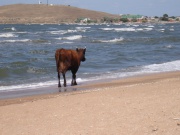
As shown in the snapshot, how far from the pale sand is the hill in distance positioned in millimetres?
147994

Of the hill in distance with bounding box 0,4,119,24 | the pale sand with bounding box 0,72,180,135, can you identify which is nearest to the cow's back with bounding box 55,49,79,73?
the pale sand with bounding box 0,72,180,135

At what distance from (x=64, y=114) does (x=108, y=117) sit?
0.89 meters

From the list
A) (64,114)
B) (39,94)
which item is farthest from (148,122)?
(39,94)

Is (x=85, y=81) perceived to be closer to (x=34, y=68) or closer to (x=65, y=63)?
(x=65, y=63)

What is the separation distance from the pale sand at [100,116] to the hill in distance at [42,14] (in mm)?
147994

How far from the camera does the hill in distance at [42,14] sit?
162 m

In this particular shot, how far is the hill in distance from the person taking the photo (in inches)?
6358

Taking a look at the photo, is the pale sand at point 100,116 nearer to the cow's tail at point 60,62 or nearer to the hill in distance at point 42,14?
the cow's tail at point 60,62

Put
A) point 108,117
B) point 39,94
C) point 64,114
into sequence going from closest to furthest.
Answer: point 108,117, point 64,114, point 39,94

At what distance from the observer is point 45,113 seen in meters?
7.38

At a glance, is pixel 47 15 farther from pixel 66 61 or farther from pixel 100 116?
pixel 100 116

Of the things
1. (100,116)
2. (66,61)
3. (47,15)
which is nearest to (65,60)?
(66,61)

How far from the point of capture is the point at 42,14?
6781 inches

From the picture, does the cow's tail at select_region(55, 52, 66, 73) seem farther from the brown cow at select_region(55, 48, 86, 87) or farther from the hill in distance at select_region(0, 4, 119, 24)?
the hill in distance at select_region(0, 4, 119, 24)
